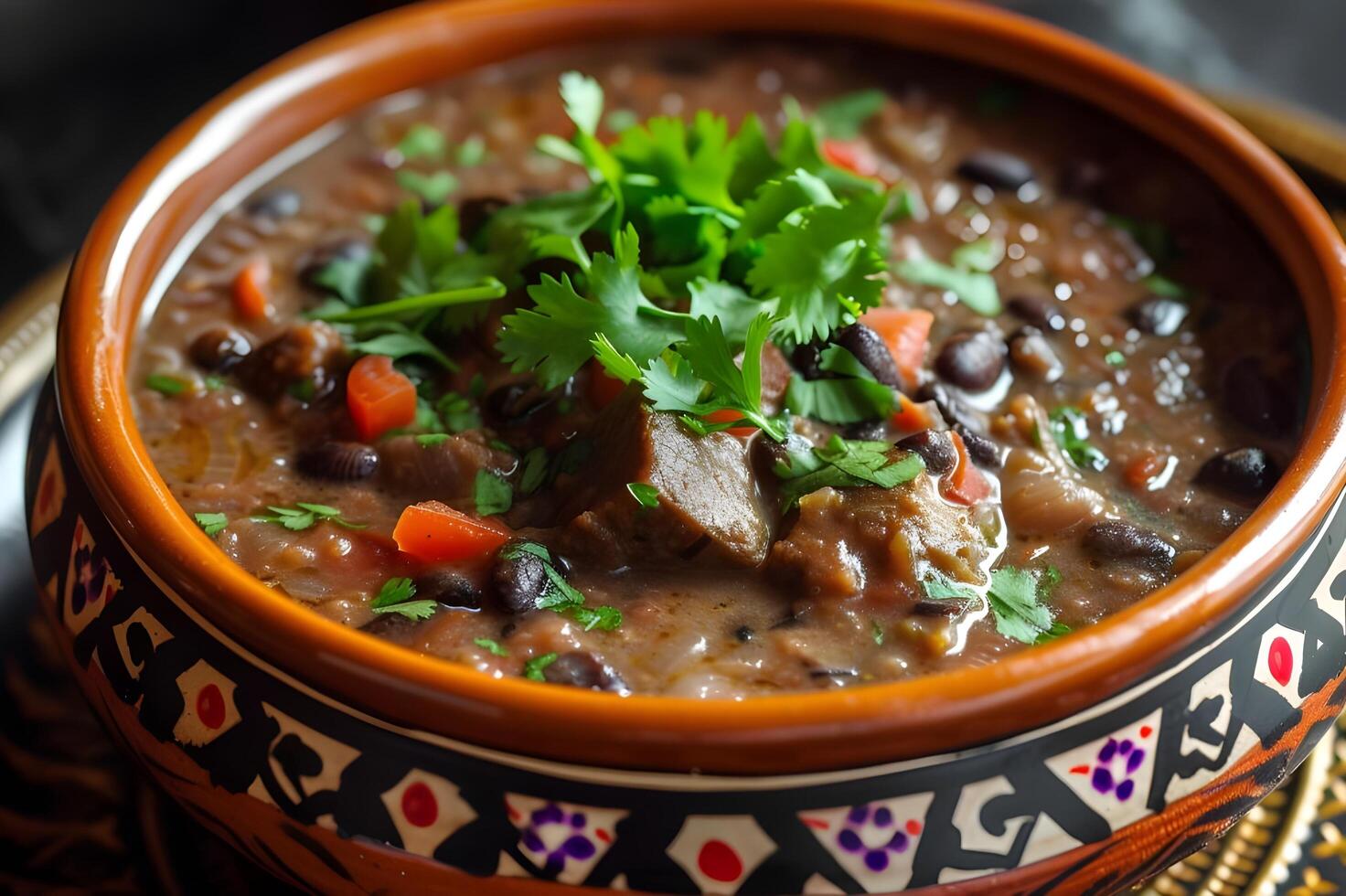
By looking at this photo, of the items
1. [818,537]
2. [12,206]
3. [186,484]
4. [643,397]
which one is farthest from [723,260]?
[12,206]

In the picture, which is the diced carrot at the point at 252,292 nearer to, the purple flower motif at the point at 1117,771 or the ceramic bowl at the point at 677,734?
the ceramic bowl at the point at 677,734

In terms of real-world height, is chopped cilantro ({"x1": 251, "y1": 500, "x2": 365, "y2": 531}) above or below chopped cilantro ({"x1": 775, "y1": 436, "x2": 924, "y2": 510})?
below

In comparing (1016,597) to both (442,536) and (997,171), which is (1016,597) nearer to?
(442,536)

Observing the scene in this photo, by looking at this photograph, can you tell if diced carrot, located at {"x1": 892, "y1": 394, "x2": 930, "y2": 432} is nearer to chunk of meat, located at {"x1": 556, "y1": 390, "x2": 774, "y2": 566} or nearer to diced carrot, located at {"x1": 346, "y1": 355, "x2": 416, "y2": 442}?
chunk of meat, located at {"x1": 556, "y1": 390, "x2": 774, "y2": 566}

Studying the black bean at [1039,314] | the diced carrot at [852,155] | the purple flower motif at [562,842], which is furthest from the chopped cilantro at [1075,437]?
the purple flower motif at [562,842]

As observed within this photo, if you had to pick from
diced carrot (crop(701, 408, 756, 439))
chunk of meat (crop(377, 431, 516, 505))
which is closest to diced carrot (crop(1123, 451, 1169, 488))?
diced carrot (crop(701, 408, 756, 439))
